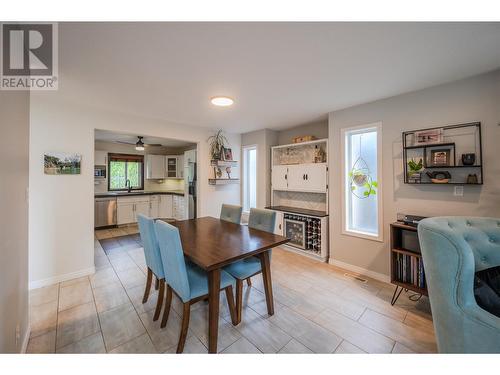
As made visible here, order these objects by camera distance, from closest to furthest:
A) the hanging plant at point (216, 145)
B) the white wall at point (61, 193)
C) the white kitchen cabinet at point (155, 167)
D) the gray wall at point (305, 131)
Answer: the white wall at point (61, 193) < the gray wall at point (305, 131) < the hanging plant at point (216, 145) < the white kitchen cabinet at point (155, 167)

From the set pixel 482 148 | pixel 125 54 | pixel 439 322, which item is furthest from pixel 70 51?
pixel 482 148

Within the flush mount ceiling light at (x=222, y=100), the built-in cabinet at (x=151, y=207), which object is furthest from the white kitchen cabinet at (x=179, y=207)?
the flush mount ceiling light at (x=222, y=100)

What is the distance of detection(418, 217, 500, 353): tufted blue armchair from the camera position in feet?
3.52

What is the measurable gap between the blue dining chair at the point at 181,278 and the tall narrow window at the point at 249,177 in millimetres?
3034

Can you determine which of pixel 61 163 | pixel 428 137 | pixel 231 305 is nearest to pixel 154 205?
pixel 61 163

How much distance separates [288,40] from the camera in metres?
1.51

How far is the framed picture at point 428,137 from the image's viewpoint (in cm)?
A: 224

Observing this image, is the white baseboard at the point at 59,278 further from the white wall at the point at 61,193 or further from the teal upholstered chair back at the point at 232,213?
the teal upholstered chair back at the point at 232,213

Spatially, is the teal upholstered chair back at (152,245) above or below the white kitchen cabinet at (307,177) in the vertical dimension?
below

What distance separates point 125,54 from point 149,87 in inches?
24.8

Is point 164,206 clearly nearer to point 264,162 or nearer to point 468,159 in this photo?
point 264,162

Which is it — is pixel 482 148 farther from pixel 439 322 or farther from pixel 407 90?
pixel 439 322
